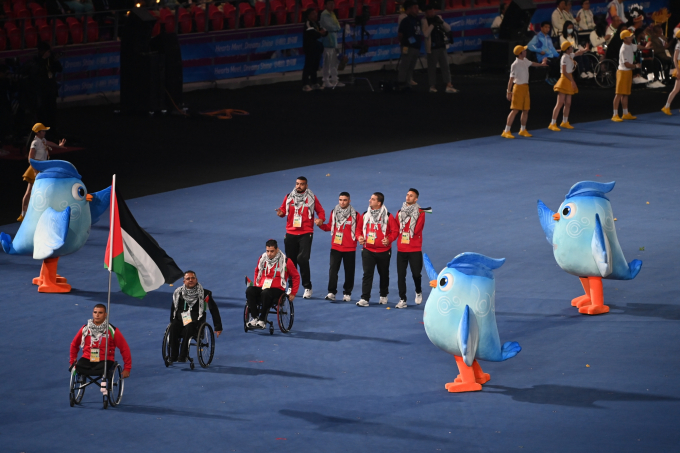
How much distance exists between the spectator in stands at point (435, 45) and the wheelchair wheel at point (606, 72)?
4.56 metres

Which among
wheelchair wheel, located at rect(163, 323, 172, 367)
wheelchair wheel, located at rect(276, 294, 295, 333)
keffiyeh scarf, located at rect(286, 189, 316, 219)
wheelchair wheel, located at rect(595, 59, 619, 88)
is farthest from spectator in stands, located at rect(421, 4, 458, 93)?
wheelchair wheel, located at rect(163, 323, 172, 367)

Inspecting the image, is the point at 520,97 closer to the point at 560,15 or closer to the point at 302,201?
the point at 302,201

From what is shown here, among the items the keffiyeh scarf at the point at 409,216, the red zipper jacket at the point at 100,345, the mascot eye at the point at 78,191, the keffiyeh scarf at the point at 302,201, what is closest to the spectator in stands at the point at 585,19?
the keffiyeh scarf at the point at 302,201

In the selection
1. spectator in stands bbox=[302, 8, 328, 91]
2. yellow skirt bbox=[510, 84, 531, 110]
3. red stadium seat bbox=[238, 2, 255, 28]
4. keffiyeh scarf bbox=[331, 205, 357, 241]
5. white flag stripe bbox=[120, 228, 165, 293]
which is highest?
red stadium seat bbox=[238, 2, 255, 28]

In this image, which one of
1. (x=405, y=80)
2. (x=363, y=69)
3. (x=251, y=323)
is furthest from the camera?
(x=363, y=69)

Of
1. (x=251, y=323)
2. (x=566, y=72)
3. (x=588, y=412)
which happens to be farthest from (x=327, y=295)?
(x=566, y=72)

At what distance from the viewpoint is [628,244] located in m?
15.9

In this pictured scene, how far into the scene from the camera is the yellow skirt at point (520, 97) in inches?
913

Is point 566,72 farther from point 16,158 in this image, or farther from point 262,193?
point 16,158

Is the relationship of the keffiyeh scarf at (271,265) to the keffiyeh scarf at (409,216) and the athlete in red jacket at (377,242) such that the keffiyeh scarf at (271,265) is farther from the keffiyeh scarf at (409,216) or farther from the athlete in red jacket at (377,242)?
the keffiyeh scarf at (409,216)

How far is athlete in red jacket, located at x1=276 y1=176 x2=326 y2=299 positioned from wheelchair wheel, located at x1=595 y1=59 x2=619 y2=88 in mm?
19507

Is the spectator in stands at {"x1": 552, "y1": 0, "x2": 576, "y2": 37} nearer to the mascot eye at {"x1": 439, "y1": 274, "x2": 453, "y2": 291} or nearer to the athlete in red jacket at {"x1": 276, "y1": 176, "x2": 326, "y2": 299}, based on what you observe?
the athlete in red jacket at {"x1": 276, "y1": 176, "x2": 326, "y2": 299}

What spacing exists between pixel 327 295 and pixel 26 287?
12.9 ft

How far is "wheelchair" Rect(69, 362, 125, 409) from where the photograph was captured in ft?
32.8
